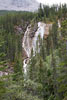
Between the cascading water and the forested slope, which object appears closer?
the forested slope

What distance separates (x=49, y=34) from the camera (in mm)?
83250

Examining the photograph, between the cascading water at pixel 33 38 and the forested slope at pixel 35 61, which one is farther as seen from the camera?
the cascading water at pixel 33 38

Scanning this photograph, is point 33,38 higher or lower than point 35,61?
higher

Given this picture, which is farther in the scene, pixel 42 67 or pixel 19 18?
pixel 19 18

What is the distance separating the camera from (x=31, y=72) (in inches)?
1635

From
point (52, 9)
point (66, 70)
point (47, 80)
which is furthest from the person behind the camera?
point (52, 9)

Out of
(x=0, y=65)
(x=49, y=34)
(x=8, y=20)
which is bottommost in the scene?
(x=0, y=65)

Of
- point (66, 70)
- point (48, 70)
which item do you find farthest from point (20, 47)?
point (66, 70)

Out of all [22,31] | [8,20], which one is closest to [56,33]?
→ [22,31]

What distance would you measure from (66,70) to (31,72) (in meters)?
28.7

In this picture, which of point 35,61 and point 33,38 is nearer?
point 35,61

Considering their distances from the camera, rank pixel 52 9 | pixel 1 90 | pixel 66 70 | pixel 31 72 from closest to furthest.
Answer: pixel 1 90 → pixel 66 70 → pixel 31 72 → pixel 52 9

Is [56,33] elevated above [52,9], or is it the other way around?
[52,9]

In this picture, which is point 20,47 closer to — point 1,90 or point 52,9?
point 52,9
